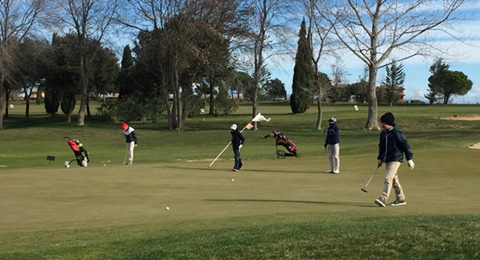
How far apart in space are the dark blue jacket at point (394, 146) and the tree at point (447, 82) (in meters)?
115

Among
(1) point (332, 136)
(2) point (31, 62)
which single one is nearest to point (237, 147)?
(1) point (332, 136)

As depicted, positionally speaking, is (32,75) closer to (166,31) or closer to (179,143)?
(166,31)

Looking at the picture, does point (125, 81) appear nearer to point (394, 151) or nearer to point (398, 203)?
point (394, 151)

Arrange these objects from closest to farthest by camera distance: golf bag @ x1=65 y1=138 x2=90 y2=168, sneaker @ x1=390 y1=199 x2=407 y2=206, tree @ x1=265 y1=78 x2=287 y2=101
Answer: sneaker @ x1=390 y1=199 x2=407 y2=206 → golf bag @ x1=65 y1=138 x2=90 y2=168 → tree @ x1=265 y1=78 x2=287 y2=101

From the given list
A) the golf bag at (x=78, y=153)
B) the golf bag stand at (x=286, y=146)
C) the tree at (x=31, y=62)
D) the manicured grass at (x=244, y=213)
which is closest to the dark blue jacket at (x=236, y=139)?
the manicured grass at (x=244, y=213)

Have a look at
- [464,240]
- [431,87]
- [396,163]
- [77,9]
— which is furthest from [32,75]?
[431,87]

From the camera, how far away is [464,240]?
23.4 ft

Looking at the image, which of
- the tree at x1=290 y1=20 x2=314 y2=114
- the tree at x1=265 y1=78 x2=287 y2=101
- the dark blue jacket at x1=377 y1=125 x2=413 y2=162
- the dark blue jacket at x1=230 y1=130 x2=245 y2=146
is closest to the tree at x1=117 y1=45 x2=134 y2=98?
the tree at x1=290 y1=20 x2=314 y2=114

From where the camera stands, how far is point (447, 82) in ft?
406

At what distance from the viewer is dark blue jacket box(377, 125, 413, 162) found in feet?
42.4

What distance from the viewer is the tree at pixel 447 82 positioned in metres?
122

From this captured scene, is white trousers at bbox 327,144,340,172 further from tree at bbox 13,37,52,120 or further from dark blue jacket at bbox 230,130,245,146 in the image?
tree at bbox 13,37,52,120

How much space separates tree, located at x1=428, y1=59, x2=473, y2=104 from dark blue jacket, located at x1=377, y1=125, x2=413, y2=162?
115 metres

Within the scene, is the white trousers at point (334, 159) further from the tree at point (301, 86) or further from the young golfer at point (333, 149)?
the tree at point (301, 86)
